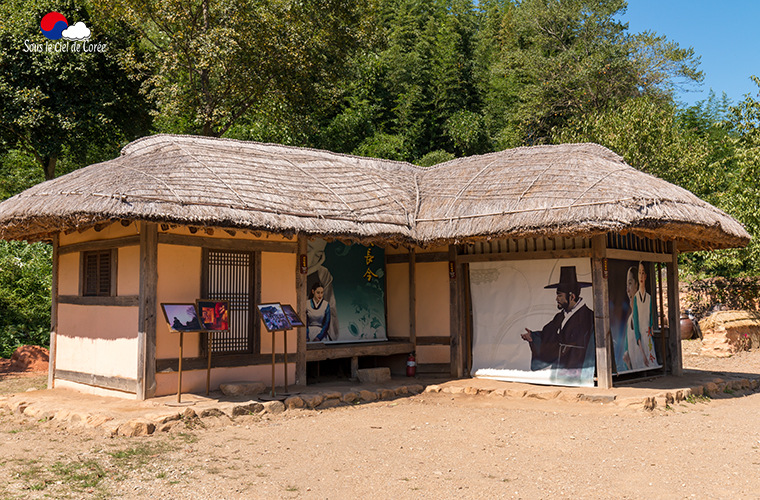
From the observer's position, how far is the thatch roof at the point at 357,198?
7895 mm

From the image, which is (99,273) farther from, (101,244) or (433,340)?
(433,340)

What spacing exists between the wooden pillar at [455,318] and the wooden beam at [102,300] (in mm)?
4902

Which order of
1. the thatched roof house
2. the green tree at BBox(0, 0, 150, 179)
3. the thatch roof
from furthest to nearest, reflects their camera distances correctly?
1. the green tree at BBox(0, 0, 150, 179)
2. the thatched roof house
3. the thatch roof

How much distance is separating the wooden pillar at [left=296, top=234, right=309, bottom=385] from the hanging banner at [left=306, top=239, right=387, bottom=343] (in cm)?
48

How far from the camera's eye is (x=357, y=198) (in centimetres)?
1023

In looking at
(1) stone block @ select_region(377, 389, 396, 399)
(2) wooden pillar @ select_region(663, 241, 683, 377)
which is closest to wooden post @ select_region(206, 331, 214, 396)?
(1) stone block @ select_region(377, 389, 396, 399)

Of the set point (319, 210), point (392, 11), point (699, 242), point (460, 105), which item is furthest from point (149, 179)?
point (392, 11)

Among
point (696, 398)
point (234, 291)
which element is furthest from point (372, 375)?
point (696, 398)

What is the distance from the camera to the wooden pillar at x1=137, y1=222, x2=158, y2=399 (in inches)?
317

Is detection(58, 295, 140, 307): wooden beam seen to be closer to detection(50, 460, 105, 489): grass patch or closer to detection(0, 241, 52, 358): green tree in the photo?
detection(50, 460, 105, 489): grass patch

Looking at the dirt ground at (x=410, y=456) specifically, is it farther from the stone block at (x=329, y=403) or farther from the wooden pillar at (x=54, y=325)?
the wooden pillar at (x=54, y=325)

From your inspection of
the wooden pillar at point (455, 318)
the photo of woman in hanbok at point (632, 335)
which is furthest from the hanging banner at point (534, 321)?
the photo of woman in hanbok at point (632, 335)

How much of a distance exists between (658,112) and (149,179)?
1561 cm

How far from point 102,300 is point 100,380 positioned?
42.3 inches
